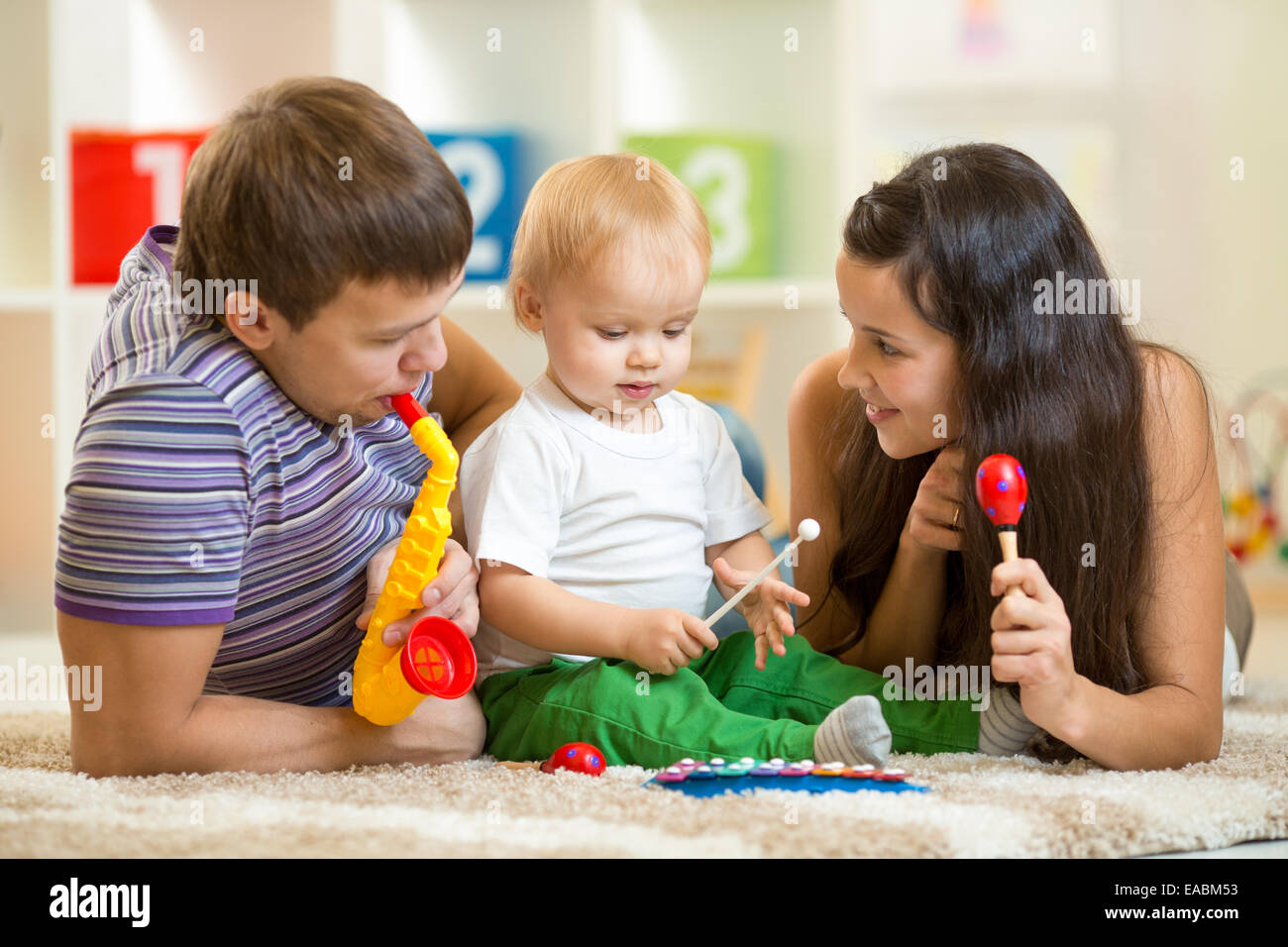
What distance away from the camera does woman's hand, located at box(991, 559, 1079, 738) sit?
2.99 feet

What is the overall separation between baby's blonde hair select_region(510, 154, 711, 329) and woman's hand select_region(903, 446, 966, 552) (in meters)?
0.26

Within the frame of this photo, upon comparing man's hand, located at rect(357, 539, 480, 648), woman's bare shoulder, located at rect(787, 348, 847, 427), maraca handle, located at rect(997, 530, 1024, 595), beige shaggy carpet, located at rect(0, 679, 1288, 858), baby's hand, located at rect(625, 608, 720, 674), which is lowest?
beige shaggy carpet, located at rect(0, 679, 1288, 858)

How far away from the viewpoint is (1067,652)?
3.04 feet

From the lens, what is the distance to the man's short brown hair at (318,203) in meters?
0.93

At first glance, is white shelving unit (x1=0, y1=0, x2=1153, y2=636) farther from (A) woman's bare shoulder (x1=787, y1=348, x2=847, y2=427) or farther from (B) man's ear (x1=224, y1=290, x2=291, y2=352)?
(B) man's ear (x1=224, y1=290, x2=291, y2=352)

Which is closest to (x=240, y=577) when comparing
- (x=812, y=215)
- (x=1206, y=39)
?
(x=812, y=215)

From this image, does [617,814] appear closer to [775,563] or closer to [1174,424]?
[775,563]

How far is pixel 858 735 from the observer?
94cm

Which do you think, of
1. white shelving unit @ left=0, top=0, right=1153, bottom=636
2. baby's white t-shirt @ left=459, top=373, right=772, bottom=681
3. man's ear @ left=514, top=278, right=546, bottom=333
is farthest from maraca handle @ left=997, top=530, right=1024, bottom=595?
white shelving unit @ left=0, top=0, right=1153, bottom=636

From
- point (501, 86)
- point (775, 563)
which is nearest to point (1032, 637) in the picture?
point (775, 563)

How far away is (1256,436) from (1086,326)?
1.94 metres

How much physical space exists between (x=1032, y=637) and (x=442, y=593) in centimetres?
44

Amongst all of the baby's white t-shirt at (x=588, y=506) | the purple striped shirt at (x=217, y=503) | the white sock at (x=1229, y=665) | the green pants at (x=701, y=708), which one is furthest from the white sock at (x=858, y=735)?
the white sock at (x=1229, y=665)

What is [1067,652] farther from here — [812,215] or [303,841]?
[812,215]
